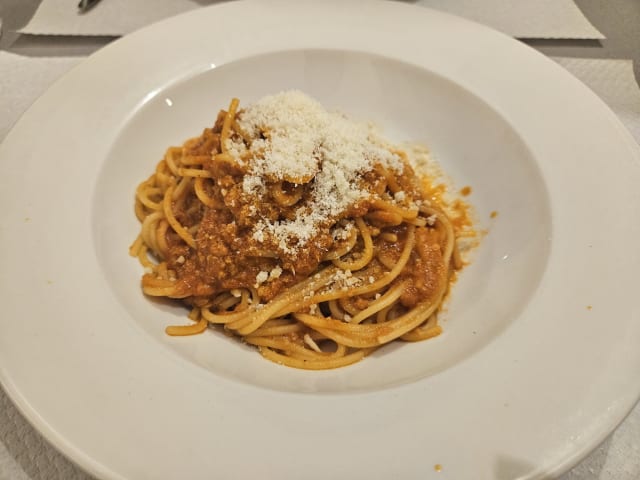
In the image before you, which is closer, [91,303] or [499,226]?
[91,303]

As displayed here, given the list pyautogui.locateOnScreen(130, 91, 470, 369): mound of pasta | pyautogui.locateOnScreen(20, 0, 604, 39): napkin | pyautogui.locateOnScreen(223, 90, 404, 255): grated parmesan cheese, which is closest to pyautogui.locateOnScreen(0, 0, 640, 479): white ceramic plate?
pyautogui.locateOnScreen(130, 91, 470, 369): mound of pasta

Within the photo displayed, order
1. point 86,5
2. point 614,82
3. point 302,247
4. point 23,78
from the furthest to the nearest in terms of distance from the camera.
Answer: point 86,5 < point 614,82 < point 23,78 < point 302,247

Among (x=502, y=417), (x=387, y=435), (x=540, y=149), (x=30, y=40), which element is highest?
(x=540, y=149)

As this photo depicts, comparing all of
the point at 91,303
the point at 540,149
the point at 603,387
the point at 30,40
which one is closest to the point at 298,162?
the point at 91,303

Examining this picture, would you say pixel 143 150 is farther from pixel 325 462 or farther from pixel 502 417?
pixel 502 417

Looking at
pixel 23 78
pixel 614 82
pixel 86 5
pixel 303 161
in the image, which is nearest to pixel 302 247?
pixel 303 161

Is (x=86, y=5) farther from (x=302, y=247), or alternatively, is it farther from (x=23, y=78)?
(x=302, y=247)
